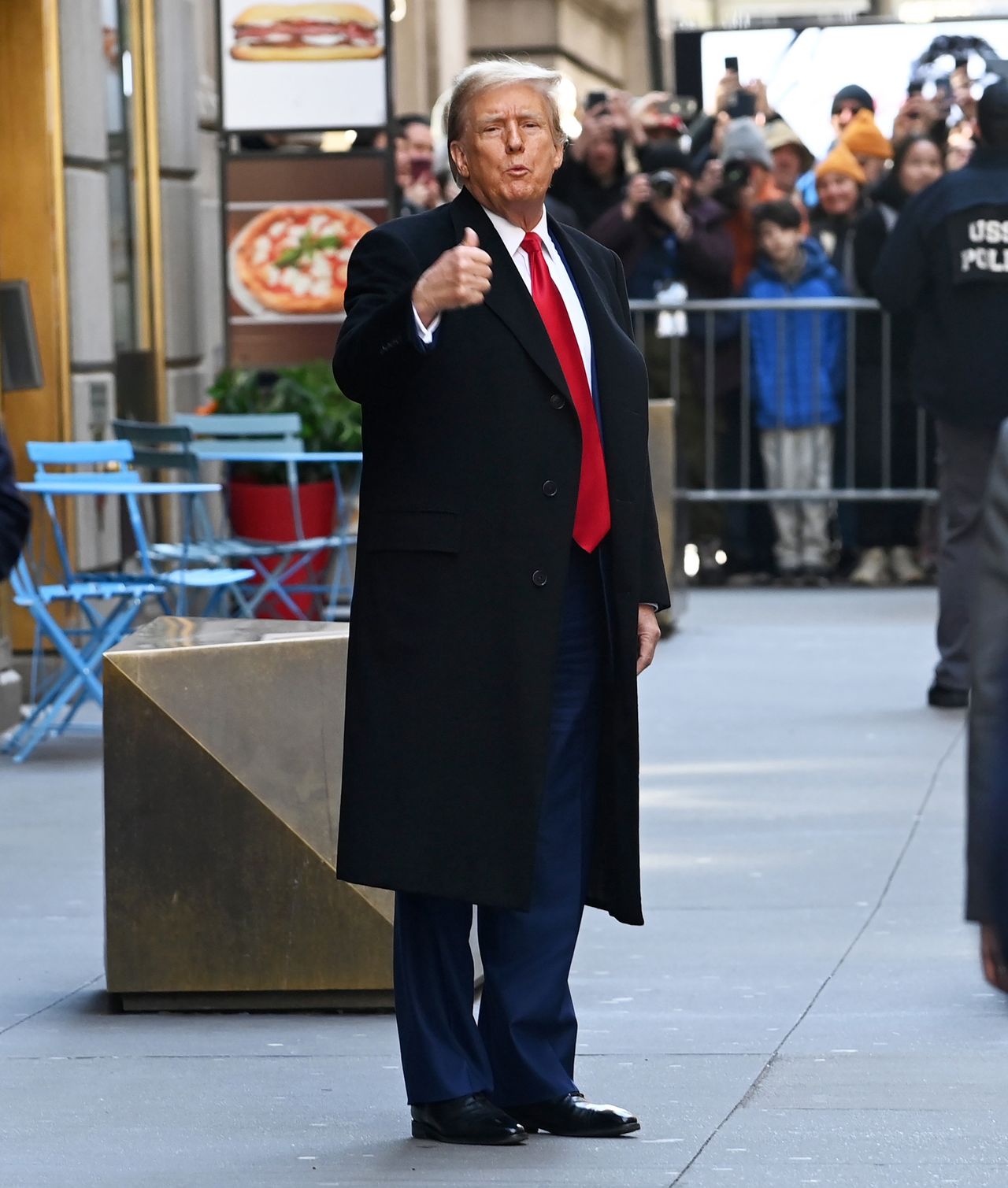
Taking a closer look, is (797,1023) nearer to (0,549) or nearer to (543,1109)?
(543,1109)

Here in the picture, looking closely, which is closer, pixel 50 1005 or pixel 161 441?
pixel 50 1005

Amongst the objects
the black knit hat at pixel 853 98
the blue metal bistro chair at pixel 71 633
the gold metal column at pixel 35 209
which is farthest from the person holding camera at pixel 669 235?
the blue metal bistro chair at pixel 71 633

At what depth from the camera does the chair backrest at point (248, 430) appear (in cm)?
1110

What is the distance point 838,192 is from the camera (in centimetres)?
1466

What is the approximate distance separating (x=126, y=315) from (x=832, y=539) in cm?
478

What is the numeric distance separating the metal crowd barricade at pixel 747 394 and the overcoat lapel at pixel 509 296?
9.78 meters

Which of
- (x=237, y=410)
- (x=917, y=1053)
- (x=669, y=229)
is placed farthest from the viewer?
(x=669, y=229)

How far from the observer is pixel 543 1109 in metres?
4.48

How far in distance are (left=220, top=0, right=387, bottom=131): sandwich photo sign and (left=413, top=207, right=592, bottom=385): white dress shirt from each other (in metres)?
8.26

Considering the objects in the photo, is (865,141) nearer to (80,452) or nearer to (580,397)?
(80,452)

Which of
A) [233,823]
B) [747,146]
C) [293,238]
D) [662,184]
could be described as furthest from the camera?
[747,146]

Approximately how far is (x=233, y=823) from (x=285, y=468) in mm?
6231

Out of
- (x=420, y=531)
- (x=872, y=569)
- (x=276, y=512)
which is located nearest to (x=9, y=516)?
(x=420, y=531)

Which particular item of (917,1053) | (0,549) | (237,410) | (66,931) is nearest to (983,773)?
(917,1053)
